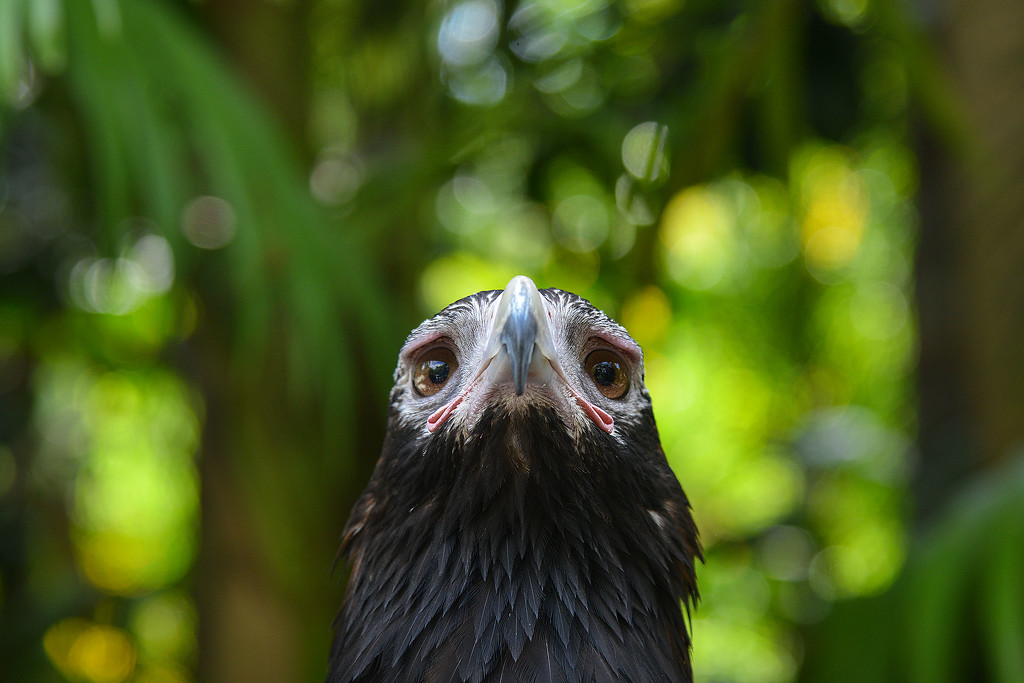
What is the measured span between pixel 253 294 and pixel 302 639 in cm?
170

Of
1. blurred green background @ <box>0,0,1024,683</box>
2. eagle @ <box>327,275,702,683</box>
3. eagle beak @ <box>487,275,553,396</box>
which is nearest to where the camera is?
eagle beak @ <box>487,275,553,396</box>

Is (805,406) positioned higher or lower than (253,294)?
higher

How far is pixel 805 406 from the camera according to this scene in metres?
9.50

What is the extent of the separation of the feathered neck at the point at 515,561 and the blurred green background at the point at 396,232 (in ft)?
2.89

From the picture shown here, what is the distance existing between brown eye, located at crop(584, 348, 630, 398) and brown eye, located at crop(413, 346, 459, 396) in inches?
10.1

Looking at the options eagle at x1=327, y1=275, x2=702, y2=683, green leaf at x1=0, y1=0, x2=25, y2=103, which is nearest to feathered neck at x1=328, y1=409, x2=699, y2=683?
eagle at x1=327, y1=275, x2=702, y2=683

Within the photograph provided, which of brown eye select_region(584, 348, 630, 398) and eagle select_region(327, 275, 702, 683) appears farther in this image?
brown eye select_region(584, 348, 630, 398)

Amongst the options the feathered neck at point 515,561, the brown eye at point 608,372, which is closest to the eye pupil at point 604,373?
the brown eye at point 608,372

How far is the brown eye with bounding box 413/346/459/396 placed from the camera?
1558mm

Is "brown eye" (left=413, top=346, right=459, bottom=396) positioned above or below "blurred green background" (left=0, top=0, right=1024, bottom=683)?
below

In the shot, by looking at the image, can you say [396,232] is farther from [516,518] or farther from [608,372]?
[516,518]

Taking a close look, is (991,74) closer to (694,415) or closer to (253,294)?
(253,294)

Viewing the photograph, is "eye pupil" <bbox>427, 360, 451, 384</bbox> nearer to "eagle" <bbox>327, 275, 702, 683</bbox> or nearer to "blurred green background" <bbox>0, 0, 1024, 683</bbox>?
"eagle" <bbox>327, 275, 702, 683</bbox>

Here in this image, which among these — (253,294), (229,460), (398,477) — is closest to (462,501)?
(398,477)
